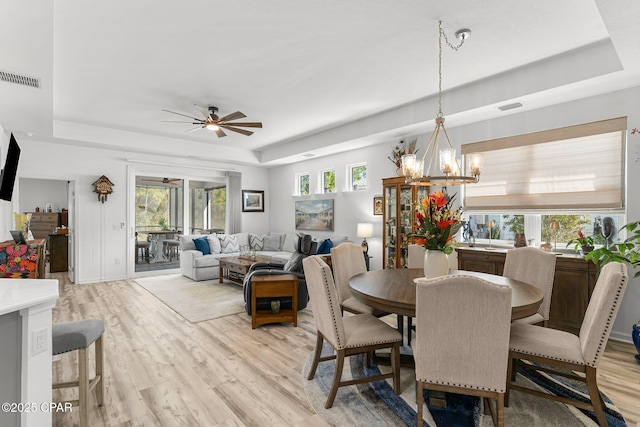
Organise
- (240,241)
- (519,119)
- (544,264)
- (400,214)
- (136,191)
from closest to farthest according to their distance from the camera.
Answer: (544,264), (519,119), (400,214), (136,191), (240,241)

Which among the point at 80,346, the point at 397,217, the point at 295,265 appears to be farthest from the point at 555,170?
the point at 80,346

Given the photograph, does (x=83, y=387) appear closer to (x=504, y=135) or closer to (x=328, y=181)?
(x=504, y=135)

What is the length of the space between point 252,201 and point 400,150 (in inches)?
174

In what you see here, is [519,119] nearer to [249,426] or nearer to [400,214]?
[400,214]

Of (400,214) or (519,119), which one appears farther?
(400,214)

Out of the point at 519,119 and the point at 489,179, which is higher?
the point at 519,119

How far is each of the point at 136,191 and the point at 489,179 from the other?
6.77 metres

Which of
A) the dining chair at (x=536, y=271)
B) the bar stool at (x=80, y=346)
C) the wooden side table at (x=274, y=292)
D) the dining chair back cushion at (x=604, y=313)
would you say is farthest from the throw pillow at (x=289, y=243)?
the dining chair back cushion at (x=604, y=313)

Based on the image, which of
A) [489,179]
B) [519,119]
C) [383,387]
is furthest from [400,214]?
[383,387]

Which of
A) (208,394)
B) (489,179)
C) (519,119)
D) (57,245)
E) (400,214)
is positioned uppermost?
(519,119)

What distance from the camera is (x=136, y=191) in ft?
23.3

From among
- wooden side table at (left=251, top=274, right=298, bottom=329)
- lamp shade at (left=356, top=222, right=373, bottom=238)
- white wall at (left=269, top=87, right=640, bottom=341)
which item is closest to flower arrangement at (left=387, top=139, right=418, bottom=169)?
white wall at (left=269, top=87, right=640, bottom=341)

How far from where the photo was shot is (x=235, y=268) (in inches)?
232

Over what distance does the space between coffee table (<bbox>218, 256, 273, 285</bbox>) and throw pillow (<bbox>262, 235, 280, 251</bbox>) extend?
160 cm
